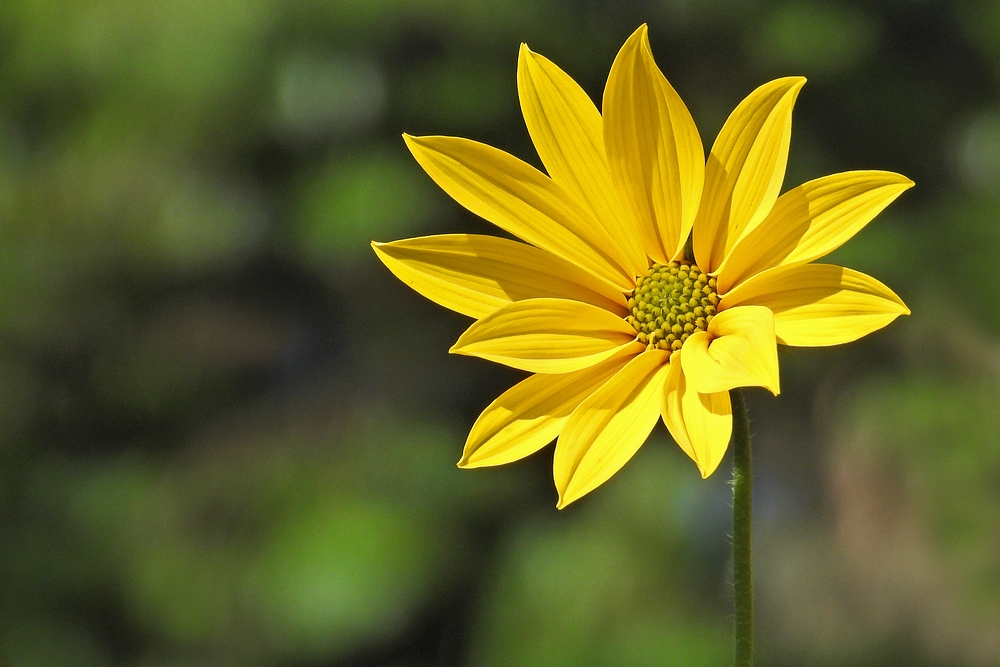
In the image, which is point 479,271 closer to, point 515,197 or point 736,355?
point 515,197

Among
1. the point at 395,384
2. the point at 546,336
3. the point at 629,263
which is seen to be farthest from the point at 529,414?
the point at 395,384

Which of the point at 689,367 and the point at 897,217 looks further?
the point at 897,217

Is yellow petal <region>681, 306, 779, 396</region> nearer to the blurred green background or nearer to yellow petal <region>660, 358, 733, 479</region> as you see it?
yellow petal <region>660, 358, 733, 479</region>

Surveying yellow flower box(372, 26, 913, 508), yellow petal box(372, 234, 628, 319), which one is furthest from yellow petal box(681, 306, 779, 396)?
yellow petal box(372, 234, 628, 319)

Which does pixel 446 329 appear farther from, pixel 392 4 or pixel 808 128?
pixel 808 128

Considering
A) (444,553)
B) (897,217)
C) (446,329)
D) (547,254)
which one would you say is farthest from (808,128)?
(547,254)

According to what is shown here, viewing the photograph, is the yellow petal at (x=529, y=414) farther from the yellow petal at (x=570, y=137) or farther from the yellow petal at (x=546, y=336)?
the yellow petal at (x=570, y=137)
